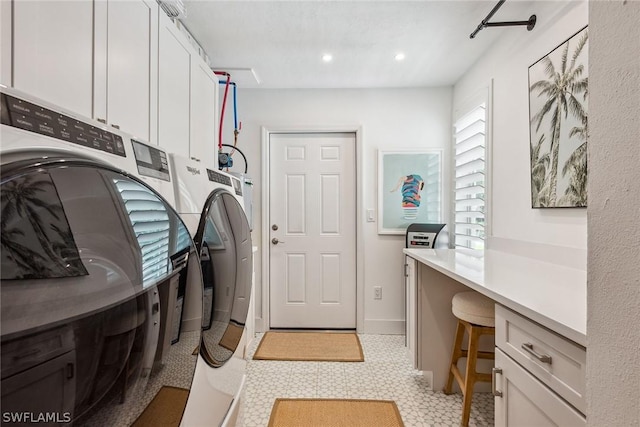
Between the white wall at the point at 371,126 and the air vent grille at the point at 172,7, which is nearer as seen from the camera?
the air vent grille at the point at 172,7

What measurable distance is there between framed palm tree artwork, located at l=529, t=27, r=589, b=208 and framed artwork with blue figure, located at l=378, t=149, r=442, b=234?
46.0 inches

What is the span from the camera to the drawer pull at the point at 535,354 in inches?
34.1

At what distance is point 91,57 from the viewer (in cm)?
96

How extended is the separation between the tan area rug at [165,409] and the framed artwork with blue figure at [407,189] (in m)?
2.46

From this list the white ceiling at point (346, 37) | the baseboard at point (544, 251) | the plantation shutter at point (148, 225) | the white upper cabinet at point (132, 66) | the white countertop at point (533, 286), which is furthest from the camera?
the white ceiling at point (346, 37)

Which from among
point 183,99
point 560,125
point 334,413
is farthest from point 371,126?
point 334,413

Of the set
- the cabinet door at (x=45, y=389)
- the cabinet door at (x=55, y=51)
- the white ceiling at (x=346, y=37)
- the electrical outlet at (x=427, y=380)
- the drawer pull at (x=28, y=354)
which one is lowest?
the electrical outlet at (x=427, y=380)

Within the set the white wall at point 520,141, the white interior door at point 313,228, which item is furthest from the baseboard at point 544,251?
the white interior door at point 313,228

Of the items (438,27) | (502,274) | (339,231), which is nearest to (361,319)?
(339,231)

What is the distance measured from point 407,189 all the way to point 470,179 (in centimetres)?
57

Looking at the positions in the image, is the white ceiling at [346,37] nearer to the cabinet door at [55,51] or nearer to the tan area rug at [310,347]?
the cabinet door at [55,51]

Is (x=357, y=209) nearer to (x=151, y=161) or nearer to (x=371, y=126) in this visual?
(x=371, y=126)

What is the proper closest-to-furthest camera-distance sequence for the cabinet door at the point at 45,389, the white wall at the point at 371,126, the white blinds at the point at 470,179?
1. the cabinet door at the point at 45,389
2. the white blinds at the point at 470,179
3. the white wall at the point at 371,126

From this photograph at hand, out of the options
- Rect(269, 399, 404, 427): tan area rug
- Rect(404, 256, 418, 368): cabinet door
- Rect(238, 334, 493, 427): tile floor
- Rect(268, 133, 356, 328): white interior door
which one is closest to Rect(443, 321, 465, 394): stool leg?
Rect(238, 334, 493, 427): tile floor
